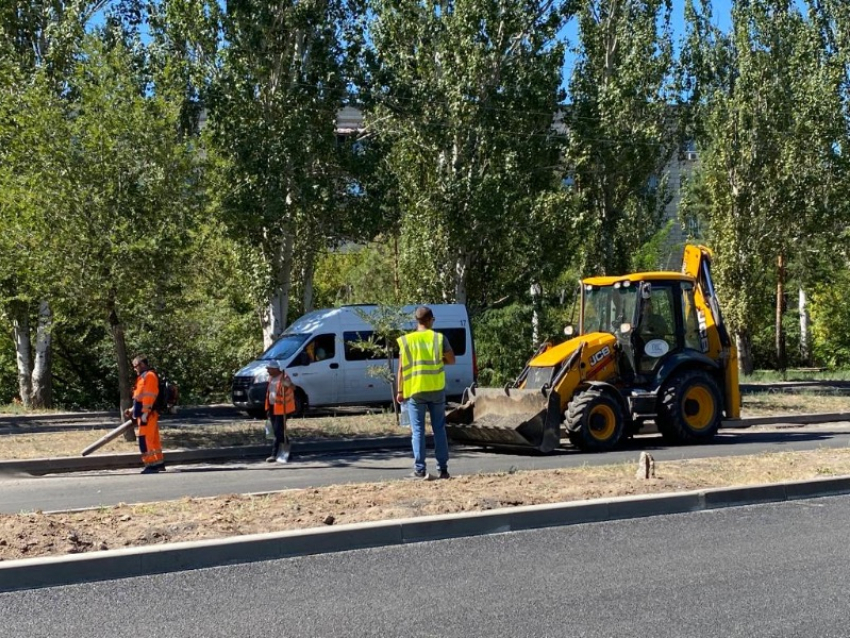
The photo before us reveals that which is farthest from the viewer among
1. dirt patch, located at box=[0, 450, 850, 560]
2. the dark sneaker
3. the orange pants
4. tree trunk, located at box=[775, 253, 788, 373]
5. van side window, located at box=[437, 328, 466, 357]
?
tree trunk, located at box=[775, 253, 788, 373]

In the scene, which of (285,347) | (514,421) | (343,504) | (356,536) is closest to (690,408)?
(514,421)

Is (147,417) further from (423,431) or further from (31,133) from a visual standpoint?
(31,133)

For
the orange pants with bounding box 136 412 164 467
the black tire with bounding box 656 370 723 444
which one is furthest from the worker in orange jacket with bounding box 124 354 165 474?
the black tire with bounding box 656 370 723 444

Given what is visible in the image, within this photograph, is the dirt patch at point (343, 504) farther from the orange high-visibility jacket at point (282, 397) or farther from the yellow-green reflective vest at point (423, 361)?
the orange high-visibility jacket at point (282, 397)

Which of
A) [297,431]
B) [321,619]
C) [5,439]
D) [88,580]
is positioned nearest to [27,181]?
[5,439]

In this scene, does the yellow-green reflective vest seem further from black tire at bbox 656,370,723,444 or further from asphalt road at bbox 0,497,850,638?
black tire at bbox 656,370,723,444

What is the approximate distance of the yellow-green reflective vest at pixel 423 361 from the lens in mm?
10781

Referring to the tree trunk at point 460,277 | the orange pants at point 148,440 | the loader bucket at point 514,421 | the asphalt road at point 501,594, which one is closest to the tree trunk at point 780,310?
the tree trunk at point 460,277

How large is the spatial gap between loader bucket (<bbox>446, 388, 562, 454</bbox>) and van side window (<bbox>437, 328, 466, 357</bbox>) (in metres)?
8.67

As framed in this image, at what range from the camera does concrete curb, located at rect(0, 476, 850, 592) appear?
21.4 feet

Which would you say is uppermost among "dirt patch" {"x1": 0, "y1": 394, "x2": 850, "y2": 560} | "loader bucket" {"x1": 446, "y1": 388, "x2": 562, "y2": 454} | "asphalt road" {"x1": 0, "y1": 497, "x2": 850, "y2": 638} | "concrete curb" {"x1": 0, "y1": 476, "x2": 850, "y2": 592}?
"loader bucket" {"x1": 446, "y1": 388, "x2": 562, "y2": 454}

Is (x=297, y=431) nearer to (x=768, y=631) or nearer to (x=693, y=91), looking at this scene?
Answer: (x=768, y=631)

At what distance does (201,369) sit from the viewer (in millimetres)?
28984

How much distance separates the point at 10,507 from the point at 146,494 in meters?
1.36
